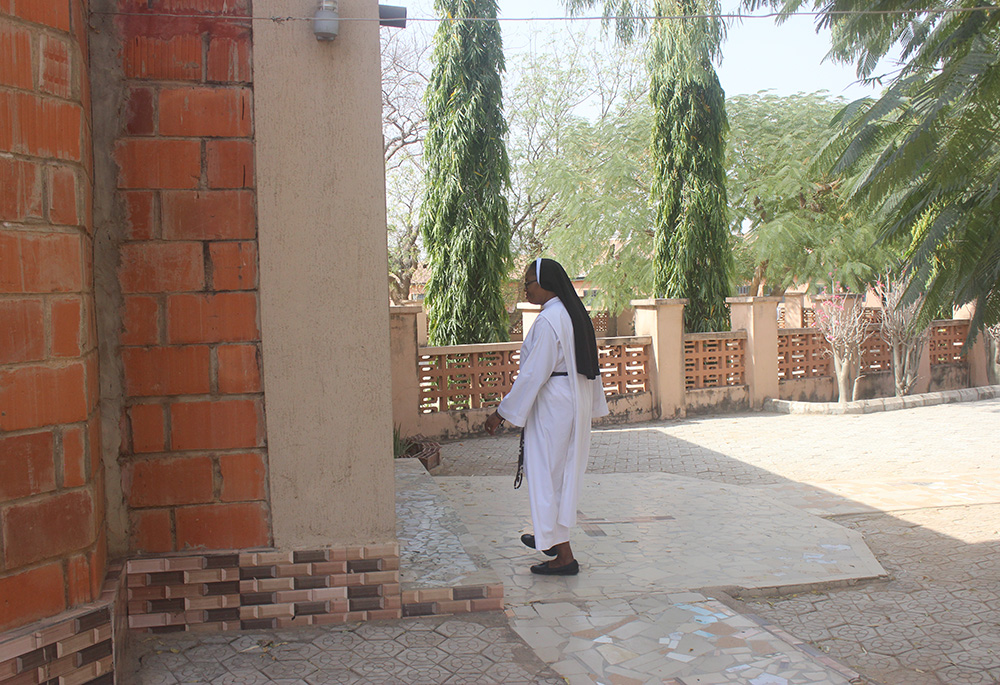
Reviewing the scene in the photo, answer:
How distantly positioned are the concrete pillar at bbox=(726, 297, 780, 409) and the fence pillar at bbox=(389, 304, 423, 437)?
597cm

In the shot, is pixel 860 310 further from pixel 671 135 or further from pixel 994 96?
pixel 994 96

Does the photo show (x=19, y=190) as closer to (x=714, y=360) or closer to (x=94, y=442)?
(x=94, y=442)

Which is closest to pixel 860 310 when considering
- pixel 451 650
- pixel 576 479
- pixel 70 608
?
pixel 576 479

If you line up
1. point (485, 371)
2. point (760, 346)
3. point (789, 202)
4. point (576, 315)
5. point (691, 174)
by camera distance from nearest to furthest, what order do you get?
1. point (576, 315)
2. point (485, 371)
3. point (760, 346)
4. point (691, 174)
5. point (789, 202)

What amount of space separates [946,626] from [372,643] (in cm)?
283

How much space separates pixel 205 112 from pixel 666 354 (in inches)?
390

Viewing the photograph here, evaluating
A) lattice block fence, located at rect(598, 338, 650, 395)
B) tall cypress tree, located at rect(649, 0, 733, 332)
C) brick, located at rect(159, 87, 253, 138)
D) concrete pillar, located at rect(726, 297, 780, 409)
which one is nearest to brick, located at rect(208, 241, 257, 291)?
brick, located at rect(159, 87, 253, 138)

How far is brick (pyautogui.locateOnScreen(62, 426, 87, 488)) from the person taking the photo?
2826 mm

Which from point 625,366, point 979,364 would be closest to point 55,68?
point 625,366

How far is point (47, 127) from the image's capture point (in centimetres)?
276

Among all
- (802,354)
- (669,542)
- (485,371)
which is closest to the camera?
(669,542)

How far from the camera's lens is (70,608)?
2.85 metres

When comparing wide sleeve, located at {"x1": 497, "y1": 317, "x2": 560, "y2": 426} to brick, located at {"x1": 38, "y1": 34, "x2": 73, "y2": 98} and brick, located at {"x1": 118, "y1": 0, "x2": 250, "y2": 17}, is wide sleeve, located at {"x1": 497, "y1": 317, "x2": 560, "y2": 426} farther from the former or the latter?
brick, located at {"x1": 38, "y1": 34, "x2": 73, "y2": 98}

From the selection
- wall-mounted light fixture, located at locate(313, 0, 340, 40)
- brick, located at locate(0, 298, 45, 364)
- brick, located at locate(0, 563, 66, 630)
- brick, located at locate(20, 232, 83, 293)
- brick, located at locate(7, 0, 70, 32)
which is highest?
wall-mounted light fixture, located at locate(313, 0, 340, 40)
